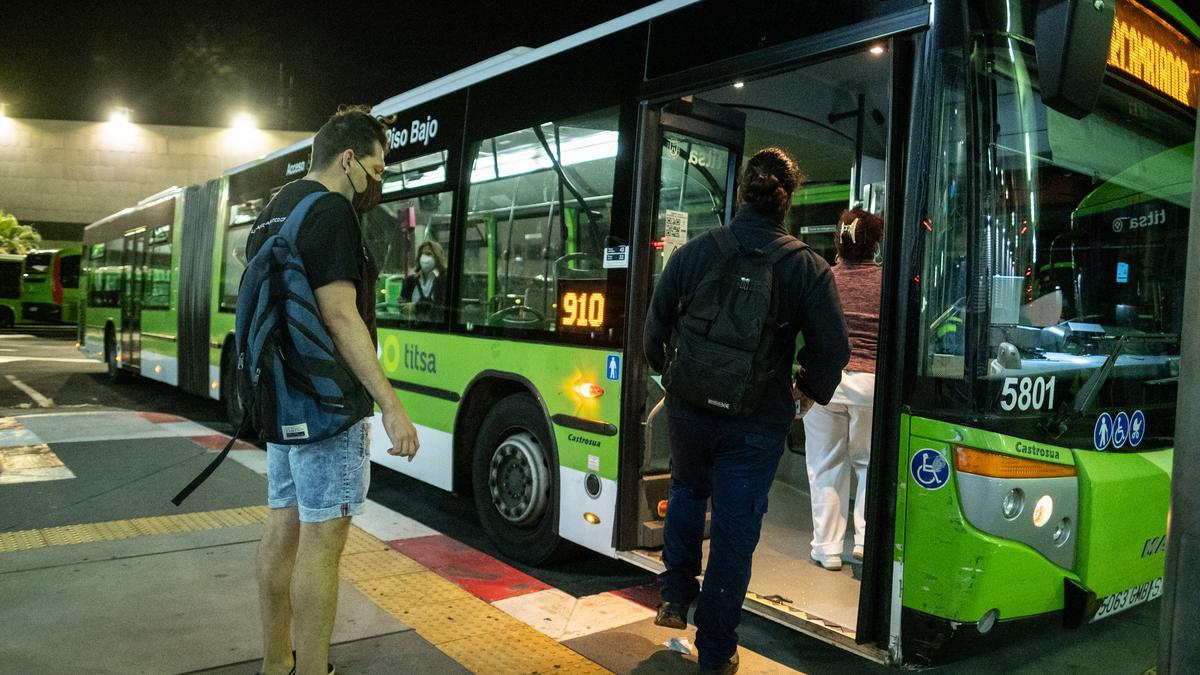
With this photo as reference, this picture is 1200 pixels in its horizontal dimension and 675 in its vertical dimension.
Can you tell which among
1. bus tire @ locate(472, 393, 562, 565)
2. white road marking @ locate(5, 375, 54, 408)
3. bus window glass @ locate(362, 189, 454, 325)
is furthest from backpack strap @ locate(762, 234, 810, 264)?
white road marking @ locate(5, 375, 54, 408)

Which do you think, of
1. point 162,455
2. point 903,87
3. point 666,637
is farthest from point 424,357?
point 903,87

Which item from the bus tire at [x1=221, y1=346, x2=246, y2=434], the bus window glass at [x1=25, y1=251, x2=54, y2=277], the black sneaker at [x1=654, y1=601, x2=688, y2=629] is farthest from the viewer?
the bus window glass at [x1=25, y1=251, x2=54, y2=277]

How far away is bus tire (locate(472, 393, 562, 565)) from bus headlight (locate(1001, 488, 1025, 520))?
2.31m

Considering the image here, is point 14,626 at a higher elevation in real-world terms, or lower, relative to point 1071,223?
lower

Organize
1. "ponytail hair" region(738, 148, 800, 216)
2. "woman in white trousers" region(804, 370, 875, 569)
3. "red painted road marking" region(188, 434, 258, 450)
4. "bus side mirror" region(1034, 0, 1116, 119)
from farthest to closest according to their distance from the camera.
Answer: "red painted road marking" region(188, 434, 258, 450)
"woman in white trousers" region(804, 370, 875, 569)
"ponytail hair" region(738, 148, 800, 216)
"bus side mirror" region(1034, 0, 1116, 119)

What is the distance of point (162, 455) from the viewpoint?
754cm

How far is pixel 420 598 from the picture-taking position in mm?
4242

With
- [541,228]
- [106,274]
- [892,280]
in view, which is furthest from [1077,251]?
[106,274]

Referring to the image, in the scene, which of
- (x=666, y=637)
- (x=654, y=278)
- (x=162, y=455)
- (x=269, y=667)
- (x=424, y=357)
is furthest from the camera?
(x=162, y=455)

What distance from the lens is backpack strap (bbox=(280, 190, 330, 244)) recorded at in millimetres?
2748

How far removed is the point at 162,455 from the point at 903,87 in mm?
6818

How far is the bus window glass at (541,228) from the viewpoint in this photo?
4.50 m

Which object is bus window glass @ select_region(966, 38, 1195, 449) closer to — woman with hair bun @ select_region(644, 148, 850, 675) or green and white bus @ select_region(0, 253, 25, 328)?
woman with hair bun @ select_region(644, 148, 850, 675)

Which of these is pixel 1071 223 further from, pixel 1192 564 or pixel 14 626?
pixel 14 626
